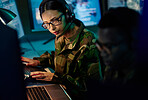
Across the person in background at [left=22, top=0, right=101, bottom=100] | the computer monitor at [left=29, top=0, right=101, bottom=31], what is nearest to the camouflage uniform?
the person in background at [left=22, top=0, right=101, bottom=100]

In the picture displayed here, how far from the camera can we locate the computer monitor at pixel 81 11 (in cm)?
212

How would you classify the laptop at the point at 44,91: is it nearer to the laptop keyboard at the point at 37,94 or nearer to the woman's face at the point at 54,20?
the laptop keyboard at the point at 37,94

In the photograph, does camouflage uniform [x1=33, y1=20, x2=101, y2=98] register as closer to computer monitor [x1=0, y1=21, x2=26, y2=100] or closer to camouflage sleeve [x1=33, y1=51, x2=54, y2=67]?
camouflage sleeve [x1=33, y1=51, x2=54, y2=67]

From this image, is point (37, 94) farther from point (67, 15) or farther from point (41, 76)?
point (67, 15)

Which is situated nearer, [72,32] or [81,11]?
[72,32]

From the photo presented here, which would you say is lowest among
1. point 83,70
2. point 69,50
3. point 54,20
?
point 83,70

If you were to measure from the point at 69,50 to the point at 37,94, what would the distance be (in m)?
0.39

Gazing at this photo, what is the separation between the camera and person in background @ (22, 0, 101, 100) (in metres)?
1.19

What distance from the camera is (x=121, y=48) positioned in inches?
20.2

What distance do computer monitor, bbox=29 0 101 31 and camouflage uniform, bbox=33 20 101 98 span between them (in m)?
0.86

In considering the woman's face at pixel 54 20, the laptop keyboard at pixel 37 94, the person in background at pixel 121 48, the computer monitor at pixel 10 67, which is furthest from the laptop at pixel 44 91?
the person in background at pixel 121 48

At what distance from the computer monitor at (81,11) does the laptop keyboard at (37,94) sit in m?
1.21

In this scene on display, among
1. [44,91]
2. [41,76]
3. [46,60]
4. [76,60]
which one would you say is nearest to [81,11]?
[46,60]

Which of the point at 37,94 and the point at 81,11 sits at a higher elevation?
the point at 81,11
